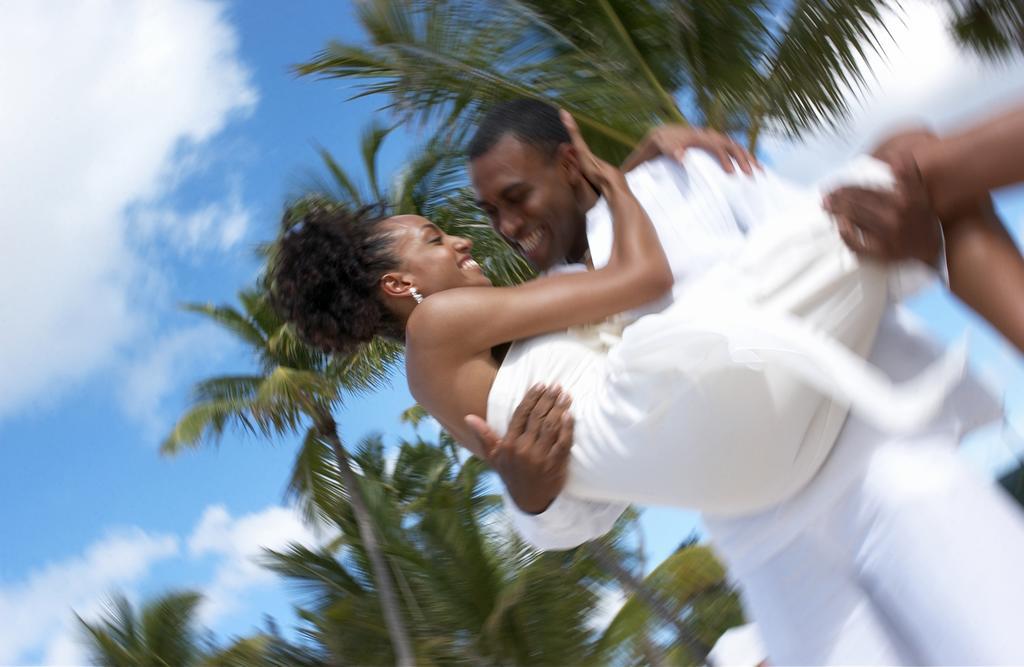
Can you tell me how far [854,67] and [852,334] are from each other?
607 cm

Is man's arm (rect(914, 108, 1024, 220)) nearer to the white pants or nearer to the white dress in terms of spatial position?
the white dress

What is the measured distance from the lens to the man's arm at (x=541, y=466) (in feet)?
7.03

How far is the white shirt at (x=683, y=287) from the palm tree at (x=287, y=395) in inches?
441

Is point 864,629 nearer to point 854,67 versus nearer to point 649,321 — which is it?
point 649,321

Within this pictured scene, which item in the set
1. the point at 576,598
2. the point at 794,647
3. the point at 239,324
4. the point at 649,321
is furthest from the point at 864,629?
the point at 239,324

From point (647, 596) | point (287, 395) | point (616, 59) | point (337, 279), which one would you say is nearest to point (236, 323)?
point (287, 395)

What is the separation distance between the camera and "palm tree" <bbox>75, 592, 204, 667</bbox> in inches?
671

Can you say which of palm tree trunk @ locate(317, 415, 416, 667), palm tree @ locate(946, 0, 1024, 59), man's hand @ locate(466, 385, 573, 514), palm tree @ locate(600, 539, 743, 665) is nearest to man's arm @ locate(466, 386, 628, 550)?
man's hand @ locate(466, 385, 573, 514)

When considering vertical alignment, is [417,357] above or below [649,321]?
above

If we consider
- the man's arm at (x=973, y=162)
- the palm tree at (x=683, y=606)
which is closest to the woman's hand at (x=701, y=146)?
the man's arm at (x=973, y=162)

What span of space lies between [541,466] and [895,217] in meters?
0.83

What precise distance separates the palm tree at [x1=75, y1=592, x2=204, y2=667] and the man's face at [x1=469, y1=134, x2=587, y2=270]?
16.3 meters

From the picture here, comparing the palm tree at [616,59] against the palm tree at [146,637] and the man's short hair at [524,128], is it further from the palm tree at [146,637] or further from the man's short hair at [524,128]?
the palm tree at [146,637]

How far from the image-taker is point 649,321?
6.43ft
